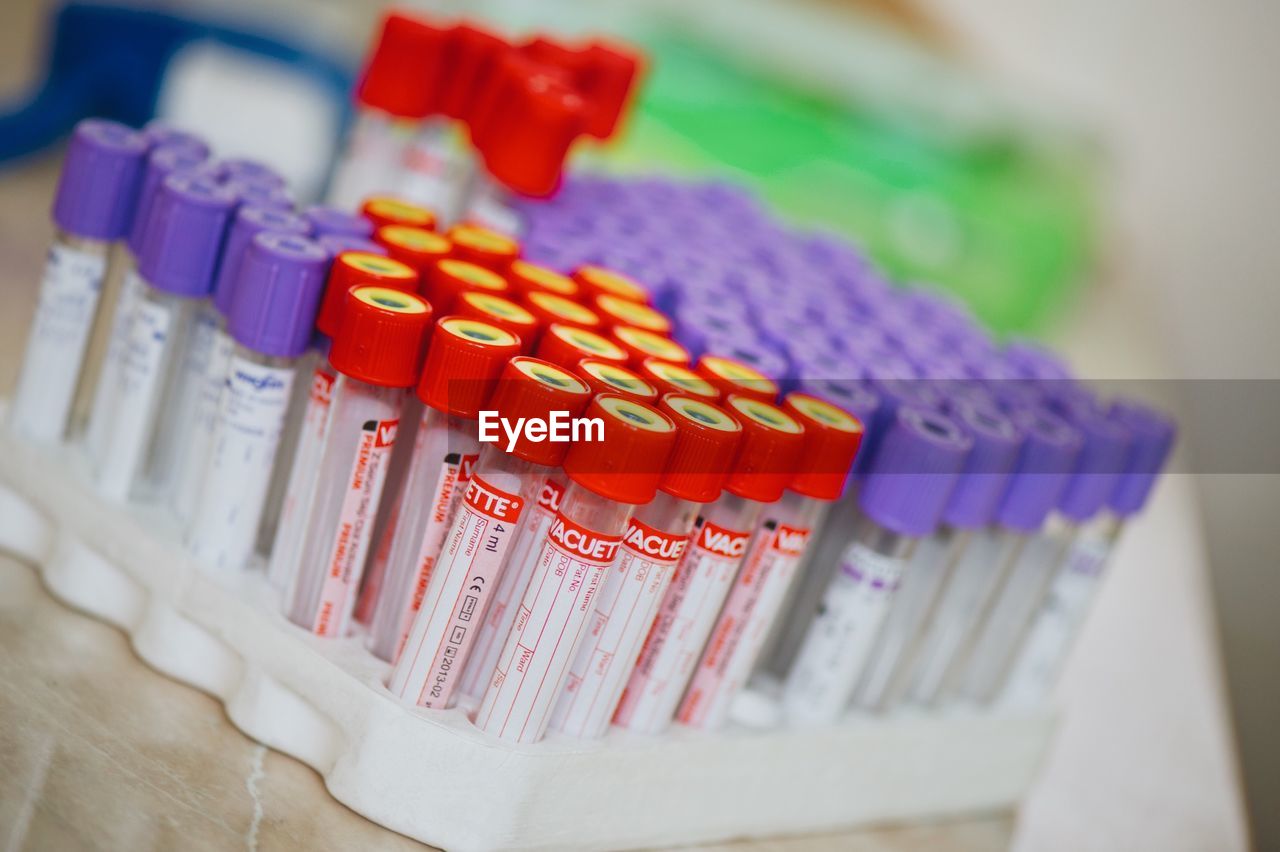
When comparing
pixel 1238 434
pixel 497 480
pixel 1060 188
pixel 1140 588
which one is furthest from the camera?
pixel 1060 188

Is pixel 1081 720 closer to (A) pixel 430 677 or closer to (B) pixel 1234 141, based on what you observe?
(A) pixel 430 677

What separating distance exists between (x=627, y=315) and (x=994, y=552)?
35 cm

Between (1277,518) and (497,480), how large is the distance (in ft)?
6.88

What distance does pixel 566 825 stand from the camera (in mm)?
743

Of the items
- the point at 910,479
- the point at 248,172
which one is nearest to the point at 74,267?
the point at 248,172

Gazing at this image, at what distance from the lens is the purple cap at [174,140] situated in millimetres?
887

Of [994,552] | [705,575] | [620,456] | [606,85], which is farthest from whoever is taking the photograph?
[606,85]

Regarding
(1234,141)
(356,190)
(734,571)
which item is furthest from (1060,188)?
(734,571)

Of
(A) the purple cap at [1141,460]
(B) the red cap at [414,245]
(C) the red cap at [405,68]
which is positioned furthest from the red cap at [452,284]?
(A) the purple cap at [1141,460]

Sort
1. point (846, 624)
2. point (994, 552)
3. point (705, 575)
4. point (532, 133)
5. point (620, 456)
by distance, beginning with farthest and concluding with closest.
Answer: point (532, 133)
point (994, 552)
point (846, 624)
point (705, 575)
point (620, 456)

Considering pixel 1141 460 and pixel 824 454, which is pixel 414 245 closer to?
pixel 824 454

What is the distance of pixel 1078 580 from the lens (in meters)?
1.06

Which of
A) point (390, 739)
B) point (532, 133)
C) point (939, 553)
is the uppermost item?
point (532, 133)

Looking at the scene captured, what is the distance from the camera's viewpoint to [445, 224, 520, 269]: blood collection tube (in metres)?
0.88
